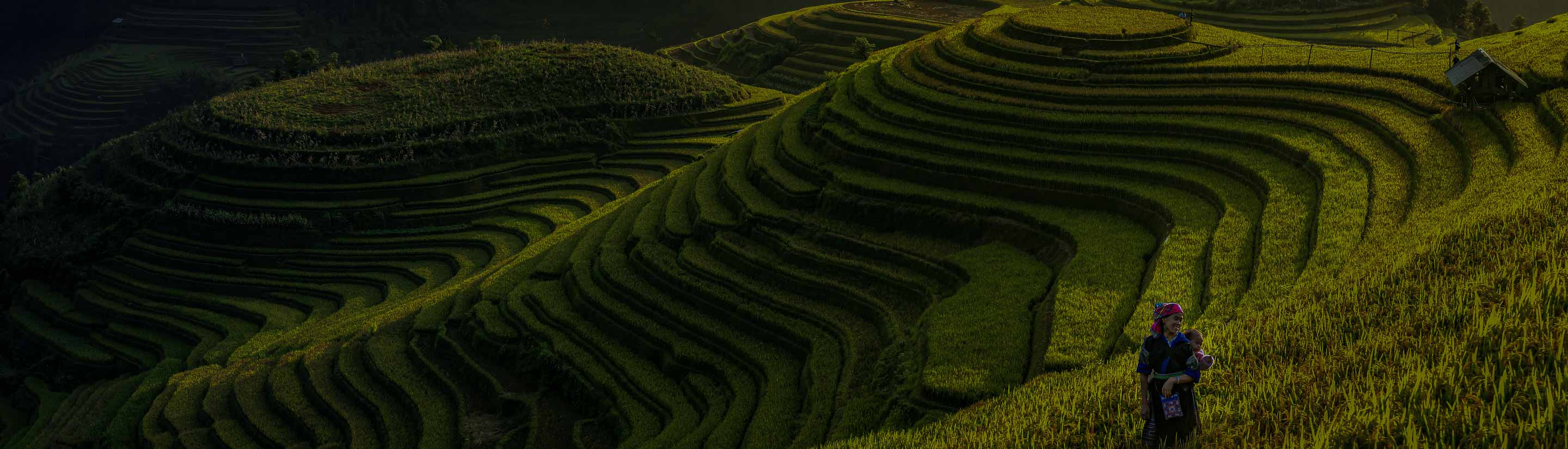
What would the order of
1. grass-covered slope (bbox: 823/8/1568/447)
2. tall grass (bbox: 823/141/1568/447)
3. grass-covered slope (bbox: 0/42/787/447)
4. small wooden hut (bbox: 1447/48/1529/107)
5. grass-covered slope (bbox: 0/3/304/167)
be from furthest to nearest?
1. grass-covered slope (bbox: 0/3/304/167)
2. grass-covered slope (bbox: 0/42/787/447)
3. small wooden hut (bbox: 1447/48/1529/107)
4. grass-covered slope (bbox: 823/8/1568/447)
5. tall grass (bbox: 823/141/1568/447)

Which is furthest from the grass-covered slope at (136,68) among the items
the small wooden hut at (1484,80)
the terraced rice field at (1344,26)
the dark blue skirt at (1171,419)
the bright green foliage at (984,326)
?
the dark blue skirt at (1171,419)

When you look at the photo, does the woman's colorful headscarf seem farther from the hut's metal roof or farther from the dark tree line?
the dark tree line

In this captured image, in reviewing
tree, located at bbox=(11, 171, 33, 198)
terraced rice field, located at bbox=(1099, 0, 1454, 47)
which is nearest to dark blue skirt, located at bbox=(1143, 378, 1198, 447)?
terraced rice field, located at bbox=(1099, 0, 1454, 47)

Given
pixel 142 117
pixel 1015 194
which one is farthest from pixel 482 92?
pixel 142 117

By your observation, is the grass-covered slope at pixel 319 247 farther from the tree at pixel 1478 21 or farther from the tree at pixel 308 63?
the tree at pixel 1478 21

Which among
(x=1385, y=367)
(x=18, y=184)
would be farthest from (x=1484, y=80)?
(x=18, y=184)
